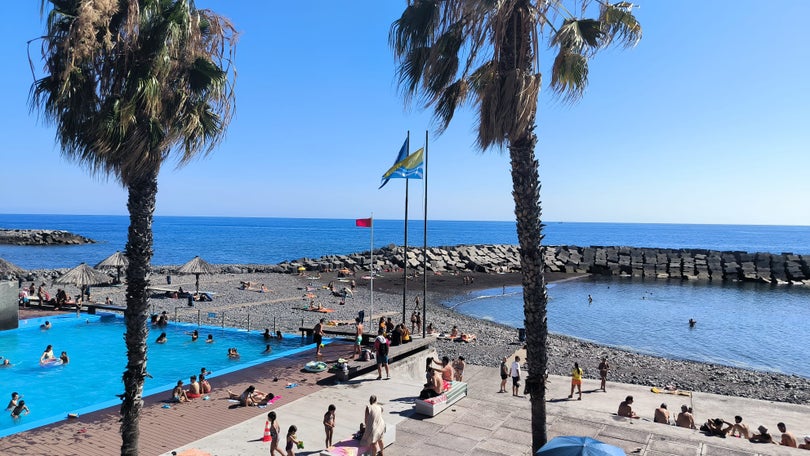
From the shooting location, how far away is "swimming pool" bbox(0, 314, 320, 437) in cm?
1583

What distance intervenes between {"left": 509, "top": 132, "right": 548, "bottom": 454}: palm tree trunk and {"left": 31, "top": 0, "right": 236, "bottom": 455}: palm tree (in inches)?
218

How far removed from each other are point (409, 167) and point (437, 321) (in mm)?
15191

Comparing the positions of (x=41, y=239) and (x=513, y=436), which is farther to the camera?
(x=41, y=239)

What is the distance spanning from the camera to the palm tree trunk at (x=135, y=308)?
8.14m

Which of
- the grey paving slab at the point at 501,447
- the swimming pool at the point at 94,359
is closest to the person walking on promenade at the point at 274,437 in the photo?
the grey paving slab at the point at 501,447

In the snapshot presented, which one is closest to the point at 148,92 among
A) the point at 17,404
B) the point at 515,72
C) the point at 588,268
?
the point at 515,72

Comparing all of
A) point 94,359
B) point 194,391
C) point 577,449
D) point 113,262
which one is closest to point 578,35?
point 577,449

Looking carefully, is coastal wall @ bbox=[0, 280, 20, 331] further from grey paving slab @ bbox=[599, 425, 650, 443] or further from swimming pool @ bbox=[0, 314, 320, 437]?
grey paving slab @ bbox=[599, 425, 650, 443]

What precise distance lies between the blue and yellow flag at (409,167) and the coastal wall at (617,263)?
3892cm

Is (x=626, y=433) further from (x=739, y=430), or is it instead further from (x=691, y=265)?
(x=691, y=265)

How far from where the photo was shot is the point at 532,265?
803 cm

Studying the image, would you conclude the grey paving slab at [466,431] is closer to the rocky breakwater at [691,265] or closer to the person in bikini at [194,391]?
the person in bikini at [194,391]

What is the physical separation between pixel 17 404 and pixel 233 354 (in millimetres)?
7212

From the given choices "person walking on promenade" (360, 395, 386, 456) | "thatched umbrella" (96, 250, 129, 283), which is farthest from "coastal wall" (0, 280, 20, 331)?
"person walking on promenade" (360, 395, 386, 456)
